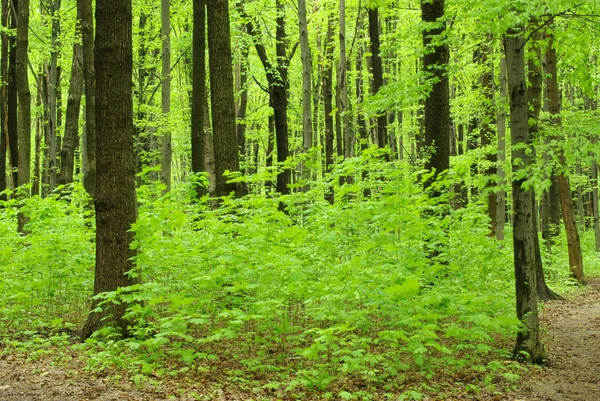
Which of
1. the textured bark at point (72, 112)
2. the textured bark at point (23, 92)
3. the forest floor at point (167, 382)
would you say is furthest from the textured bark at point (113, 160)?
the textured bark at point (72, 112)

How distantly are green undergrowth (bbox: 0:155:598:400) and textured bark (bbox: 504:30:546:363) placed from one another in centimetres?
37

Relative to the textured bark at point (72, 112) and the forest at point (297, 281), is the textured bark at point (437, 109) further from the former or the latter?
the textured bark at point (72, 112)

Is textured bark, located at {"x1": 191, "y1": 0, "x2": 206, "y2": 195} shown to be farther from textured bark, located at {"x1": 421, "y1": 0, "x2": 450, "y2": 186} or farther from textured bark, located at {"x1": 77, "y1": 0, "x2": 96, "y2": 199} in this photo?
textured bark, located at {"x1": 421, "y1": 0, "x2": 450, "y2": 186}

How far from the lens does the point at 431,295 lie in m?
7.57

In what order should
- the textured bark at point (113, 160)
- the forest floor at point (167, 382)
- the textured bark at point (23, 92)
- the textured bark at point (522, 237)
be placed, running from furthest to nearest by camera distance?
the textured bark at point (23, 92) → the textured bark at point (522, 237) → the textured bark at point (113, 160) → the forest floor at point (167, 382)

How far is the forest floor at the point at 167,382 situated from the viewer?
5766mm

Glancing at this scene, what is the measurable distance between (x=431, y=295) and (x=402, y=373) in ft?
3.78

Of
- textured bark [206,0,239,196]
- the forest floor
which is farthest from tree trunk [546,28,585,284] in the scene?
textured bark [206,0,239,196]

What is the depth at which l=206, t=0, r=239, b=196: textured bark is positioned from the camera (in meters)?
10.1

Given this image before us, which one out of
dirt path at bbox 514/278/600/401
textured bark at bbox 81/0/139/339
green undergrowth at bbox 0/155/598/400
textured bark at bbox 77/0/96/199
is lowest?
dirt path at bbox 514/278/600/401

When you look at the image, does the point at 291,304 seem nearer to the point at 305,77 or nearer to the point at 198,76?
the point at 198,76

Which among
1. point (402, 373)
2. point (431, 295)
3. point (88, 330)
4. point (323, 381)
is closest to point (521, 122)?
point (431, 295)

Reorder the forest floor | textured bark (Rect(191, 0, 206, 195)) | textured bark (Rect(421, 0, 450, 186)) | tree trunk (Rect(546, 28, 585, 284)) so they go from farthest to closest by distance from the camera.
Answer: tree trunk (Rect(546, 28, 585, 284)), textured bark (Rect(191, 0, 206, 195)), textured bark (Rect(421, 0, 450, 186)), the forest floor

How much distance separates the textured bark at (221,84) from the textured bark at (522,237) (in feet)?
16.1
